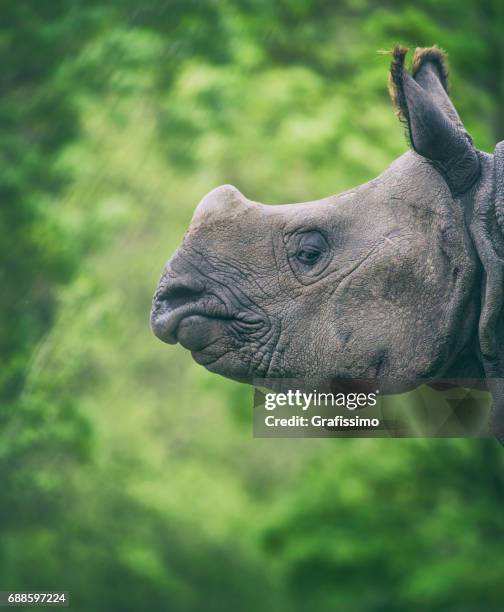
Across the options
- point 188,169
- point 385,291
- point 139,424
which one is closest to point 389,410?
point 385,291

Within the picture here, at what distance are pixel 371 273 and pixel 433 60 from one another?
669mm

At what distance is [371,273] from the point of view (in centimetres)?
285

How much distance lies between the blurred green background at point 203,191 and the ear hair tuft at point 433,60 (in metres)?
7.37

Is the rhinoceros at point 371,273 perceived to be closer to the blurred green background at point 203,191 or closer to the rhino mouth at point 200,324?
the rhino mouth at point 200,324

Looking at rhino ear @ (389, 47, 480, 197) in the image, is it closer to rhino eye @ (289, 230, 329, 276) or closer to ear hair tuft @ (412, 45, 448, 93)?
ear hair tuft @ (412, 45, 448, 93)

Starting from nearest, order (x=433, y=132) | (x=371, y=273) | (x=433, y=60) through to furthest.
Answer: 1. (x=433, y=132)
2. (x=371, y=273)
3. (x=433, y=60)

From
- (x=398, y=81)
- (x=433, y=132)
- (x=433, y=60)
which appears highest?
(x=433, y=60)

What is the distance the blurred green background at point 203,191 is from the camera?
11469mm

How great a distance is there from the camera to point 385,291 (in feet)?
9.30

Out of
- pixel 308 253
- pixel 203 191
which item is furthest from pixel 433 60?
pixel 203 191

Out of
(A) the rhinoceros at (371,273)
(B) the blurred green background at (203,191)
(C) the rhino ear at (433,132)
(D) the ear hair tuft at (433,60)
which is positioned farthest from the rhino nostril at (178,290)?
(B) the blurred green background at (203,191)

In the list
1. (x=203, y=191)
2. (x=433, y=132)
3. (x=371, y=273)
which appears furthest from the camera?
(x=203, y=191)

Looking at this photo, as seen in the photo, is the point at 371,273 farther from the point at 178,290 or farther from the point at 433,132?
the point at 178,290

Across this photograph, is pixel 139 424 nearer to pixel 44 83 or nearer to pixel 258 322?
pixel 44 83
